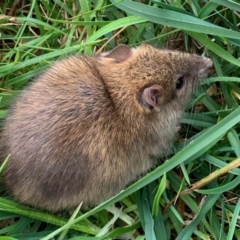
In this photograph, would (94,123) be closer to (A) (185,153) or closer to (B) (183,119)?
(A) (185,153)

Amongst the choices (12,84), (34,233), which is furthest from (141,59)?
(34,233)

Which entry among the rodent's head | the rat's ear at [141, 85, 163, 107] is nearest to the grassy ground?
the rodent's head

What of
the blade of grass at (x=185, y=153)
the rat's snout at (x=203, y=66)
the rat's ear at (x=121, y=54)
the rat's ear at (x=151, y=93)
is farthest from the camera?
the rat's snout at (x=203, y=66)

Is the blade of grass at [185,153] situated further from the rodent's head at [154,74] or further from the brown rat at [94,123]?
the rodent's head at [154,74]

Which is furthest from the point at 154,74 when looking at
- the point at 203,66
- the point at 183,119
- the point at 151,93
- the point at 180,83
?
the point at 183,119

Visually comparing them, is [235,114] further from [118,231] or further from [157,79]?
[118,231]

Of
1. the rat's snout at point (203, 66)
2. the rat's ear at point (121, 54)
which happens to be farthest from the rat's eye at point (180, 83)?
the rat's ear at point (121, 54)
